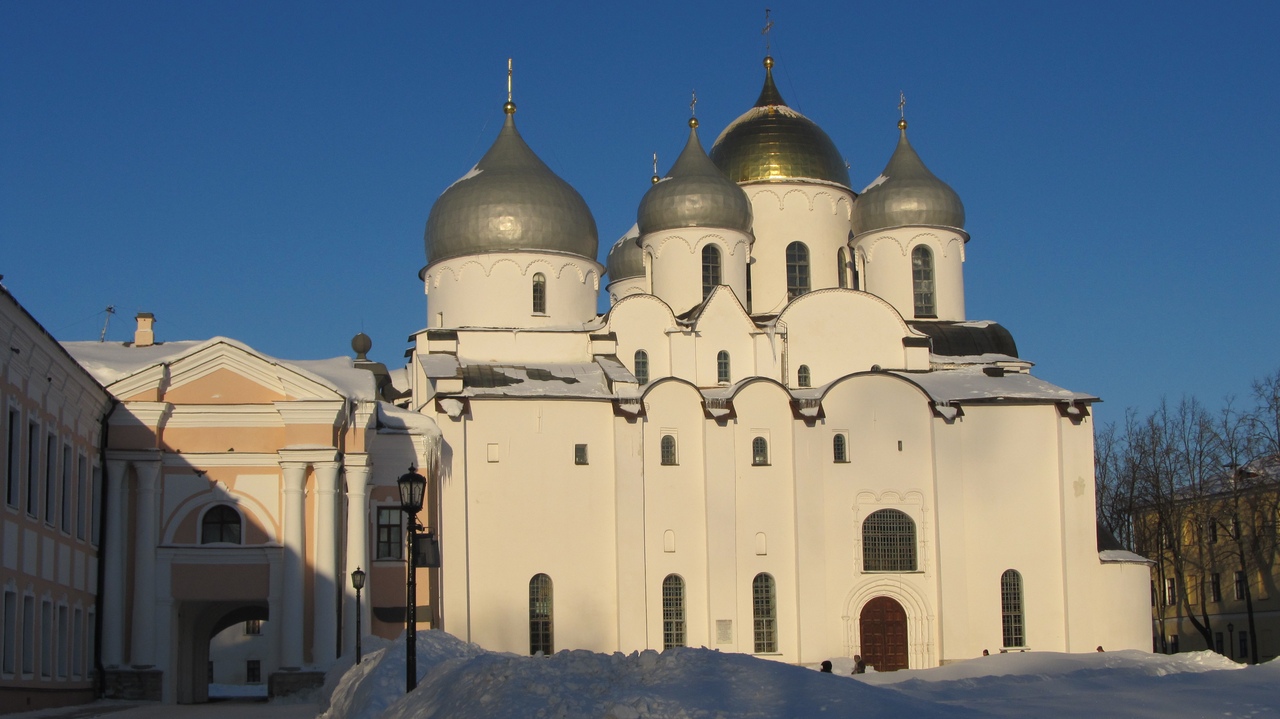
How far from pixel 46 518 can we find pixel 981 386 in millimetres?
23596

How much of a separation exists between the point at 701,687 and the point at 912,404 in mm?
26439

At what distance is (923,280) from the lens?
43.3 meters

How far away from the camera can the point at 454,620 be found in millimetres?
35938

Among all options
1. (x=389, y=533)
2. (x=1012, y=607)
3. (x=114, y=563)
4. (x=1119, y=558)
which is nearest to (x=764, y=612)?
(x=1012, y=607)

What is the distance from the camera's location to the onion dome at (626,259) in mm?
47938

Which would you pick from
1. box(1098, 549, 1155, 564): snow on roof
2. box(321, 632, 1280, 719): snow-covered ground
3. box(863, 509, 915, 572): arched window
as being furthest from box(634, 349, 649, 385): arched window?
box(321, 632, 1280, 719): snow-covered ground

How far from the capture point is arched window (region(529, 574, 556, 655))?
120 ft

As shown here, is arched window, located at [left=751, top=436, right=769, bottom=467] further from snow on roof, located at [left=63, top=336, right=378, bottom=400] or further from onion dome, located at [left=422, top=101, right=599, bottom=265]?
snow on roof, located at [left=63, top=336, right=378, bottom=400]

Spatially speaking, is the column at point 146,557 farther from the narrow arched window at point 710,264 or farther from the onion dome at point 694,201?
the narrow arched window at point 710,264

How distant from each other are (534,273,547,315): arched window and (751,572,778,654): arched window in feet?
27.8

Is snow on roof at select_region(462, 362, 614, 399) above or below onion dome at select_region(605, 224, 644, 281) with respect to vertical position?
below

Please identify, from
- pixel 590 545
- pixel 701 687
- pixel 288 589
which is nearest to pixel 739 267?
pixel 590 545

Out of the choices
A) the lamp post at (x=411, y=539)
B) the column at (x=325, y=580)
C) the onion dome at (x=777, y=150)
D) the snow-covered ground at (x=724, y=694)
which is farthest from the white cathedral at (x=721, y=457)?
the lamp post at (x=411, y=539)

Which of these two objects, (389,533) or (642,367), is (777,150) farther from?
(389,533)
